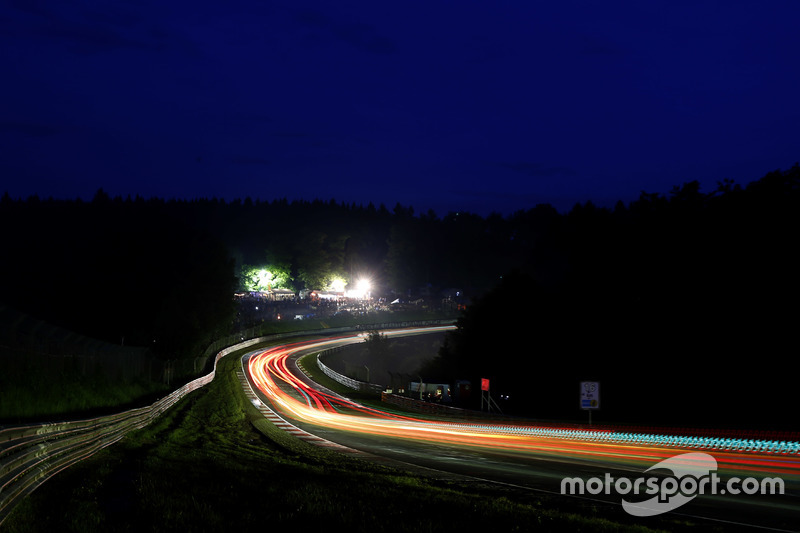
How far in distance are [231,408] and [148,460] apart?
23436mm

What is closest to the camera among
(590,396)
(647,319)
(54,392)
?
(54,392)

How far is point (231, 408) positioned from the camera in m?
39.1

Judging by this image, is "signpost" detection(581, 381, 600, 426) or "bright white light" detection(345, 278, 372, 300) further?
"bright white light" detection(345, 278, 372, 300)

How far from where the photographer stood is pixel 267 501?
11.4 m

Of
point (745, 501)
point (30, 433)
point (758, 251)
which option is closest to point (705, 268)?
point (758, 251)

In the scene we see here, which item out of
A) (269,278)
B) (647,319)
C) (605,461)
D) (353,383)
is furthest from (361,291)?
(605,461)

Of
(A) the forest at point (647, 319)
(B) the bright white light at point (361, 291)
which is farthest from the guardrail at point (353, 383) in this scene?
(B) the bright white light at point (361, 291)

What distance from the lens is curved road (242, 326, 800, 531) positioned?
12398mm

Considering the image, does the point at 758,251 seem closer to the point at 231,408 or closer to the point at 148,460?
the point at 231,408

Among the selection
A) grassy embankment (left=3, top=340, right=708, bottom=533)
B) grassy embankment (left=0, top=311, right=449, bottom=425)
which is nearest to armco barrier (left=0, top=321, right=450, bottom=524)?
grassy embankment (left=3, top=340, right=708, bottom=533)

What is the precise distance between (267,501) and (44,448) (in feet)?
14.8

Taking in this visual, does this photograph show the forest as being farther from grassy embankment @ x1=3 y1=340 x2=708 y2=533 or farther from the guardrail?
grassy embankment @ x1=3 y1=340 x2=708 y2=533

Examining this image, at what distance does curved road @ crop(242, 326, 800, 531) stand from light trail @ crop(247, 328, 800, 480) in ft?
0.12

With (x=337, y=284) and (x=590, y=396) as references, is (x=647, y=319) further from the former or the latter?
(x=337, y=284)
